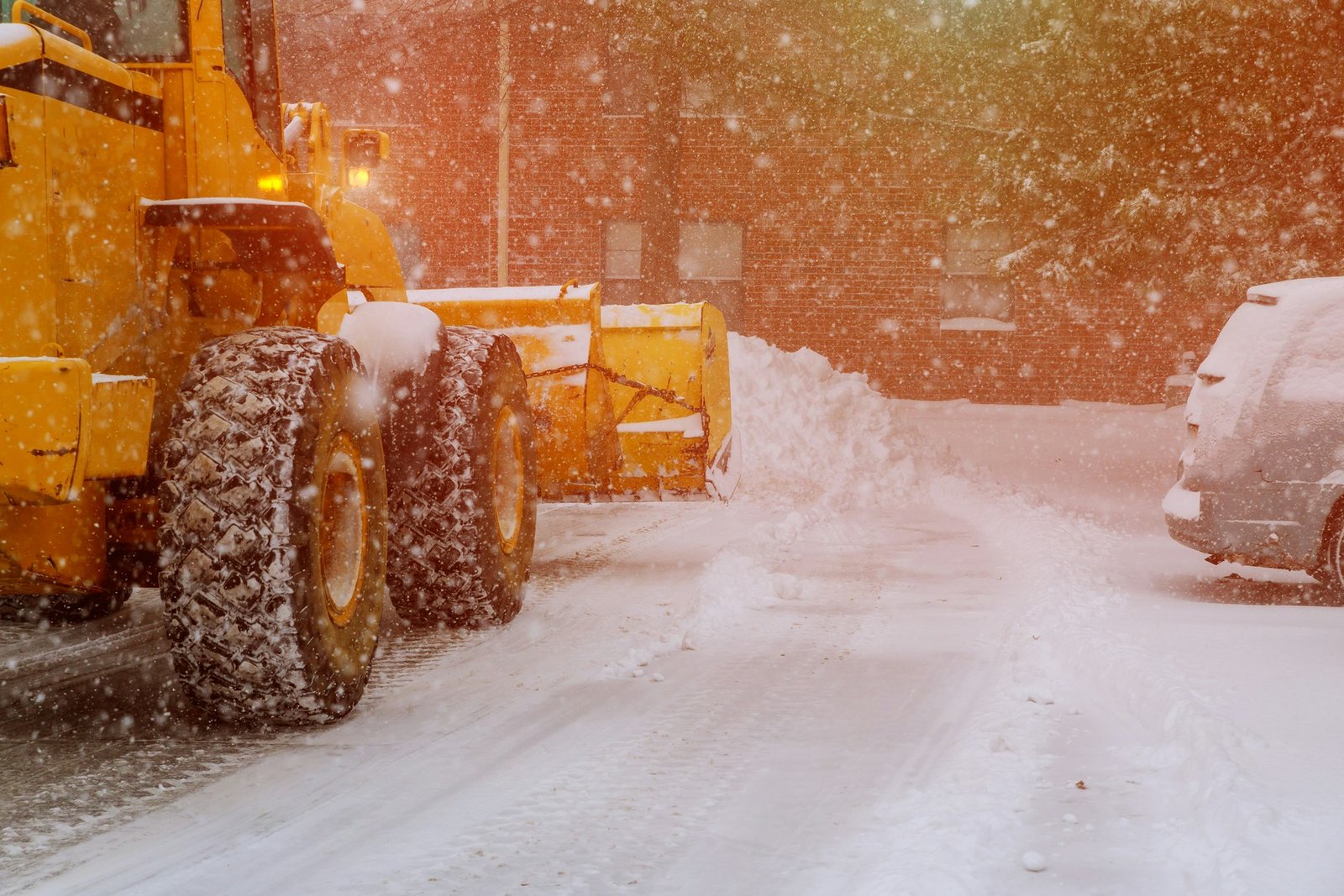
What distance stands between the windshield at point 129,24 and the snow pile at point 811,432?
7904 millimetres

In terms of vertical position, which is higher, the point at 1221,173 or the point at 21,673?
the point at 1221,173

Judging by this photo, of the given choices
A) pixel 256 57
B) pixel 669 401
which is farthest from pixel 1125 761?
pixel 669 401

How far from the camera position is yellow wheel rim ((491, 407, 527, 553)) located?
7086mm

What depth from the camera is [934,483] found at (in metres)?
13.4

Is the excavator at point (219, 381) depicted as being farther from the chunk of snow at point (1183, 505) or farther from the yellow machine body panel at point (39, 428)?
the chunk of snow at point (1183, 505)

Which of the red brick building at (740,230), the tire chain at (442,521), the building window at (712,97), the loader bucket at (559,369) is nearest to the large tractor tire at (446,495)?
the tire chain at (442,521)

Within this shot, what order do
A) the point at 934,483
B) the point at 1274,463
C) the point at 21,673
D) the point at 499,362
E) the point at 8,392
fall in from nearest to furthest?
1. the point at 8,392
2. the point at 21,673
3. the point at 499,362
4. the point at 1274,463
5. the point at 934,483

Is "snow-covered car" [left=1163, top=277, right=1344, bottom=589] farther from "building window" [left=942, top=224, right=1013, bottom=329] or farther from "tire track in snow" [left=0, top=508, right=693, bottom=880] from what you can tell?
"building window" [left=942, top=224, right=1013, bottom=329]

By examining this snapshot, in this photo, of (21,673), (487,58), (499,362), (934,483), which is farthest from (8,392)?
(487,58)

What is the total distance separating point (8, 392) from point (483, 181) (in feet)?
67.6

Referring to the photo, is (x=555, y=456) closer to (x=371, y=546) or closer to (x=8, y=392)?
(x=371, y=546)

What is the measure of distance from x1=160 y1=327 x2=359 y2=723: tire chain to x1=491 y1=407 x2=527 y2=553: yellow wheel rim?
249 centimetres

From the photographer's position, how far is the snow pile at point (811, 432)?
13125 millimetres

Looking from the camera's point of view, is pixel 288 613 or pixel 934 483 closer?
pixel 288 613
